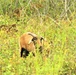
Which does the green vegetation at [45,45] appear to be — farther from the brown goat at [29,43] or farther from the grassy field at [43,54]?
the brown goat at [29,43]

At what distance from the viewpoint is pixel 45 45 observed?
147 inches

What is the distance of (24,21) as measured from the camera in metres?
6.35

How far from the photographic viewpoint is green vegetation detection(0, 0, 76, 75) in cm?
351

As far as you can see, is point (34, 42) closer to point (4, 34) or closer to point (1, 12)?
point (4, 34)

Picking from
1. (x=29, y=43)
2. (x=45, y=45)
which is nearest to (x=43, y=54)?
(x=45, y=45)

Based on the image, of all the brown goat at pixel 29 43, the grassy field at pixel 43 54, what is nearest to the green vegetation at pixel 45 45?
the grassy field at pixel 43 54

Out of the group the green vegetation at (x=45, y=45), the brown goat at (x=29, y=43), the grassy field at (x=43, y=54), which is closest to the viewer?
the grassy field at (x=43, y=54)

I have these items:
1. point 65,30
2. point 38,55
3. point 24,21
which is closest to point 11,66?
point 38,55

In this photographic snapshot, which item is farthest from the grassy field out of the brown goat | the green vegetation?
the brown goat

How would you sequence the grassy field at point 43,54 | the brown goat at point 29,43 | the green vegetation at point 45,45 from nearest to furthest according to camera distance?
the grassy field at point 43,54, the green vegetation at point 45,45, the brown goat at point 29,43

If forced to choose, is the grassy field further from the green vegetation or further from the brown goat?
the brown goat

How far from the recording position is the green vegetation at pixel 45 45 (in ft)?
11.5

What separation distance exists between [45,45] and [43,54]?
0.14m

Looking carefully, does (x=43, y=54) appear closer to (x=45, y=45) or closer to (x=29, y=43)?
(x=45, y=45)
